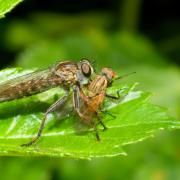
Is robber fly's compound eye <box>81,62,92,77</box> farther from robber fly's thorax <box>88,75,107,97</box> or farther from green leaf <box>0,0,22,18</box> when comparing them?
green leaf <box>0,0,22,18</box>

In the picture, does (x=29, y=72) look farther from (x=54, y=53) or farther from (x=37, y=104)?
(x=54, y=53)

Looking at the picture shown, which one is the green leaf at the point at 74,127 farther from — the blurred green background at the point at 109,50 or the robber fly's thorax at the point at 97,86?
the blurred green background at the point at 109,50

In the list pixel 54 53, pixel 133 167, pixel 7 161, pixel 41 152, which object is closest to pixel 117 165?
pixel 133 167

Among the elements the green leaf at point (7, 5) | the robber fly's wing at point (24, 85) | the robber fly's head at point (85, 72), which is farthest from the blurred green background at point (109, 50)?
the green leaf at point (7, 5)

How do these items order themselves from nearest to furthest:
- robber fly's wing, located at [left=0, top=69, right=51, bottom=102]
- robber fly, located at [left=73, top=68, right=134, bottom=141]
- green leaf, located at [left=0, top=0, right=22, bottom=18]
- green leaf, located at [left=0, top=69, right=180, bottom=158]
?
1. green leaf, located at [left=0, top=69, right=180, bottom=158]
2. green leaf, located at [left=0, top=0, right=22, bottom=18]
3. robber fly, located at [left=73, top=68, right=134, bottom=141]
4. robber fly's wing, located at [left=0, top=69, right=51, bottom=102]

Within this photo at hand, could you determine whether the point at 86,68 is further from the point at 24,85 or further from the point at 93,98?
the point at 24,85

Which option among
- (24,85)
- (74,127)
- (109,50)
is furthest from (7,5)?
(109,50)

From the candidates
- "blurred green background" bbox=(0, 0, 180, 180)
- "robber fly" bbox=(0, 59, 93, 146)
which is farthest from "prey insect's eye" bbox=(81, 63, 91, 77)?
"blurred green background" bbox=(0, 0, 180, 180)
